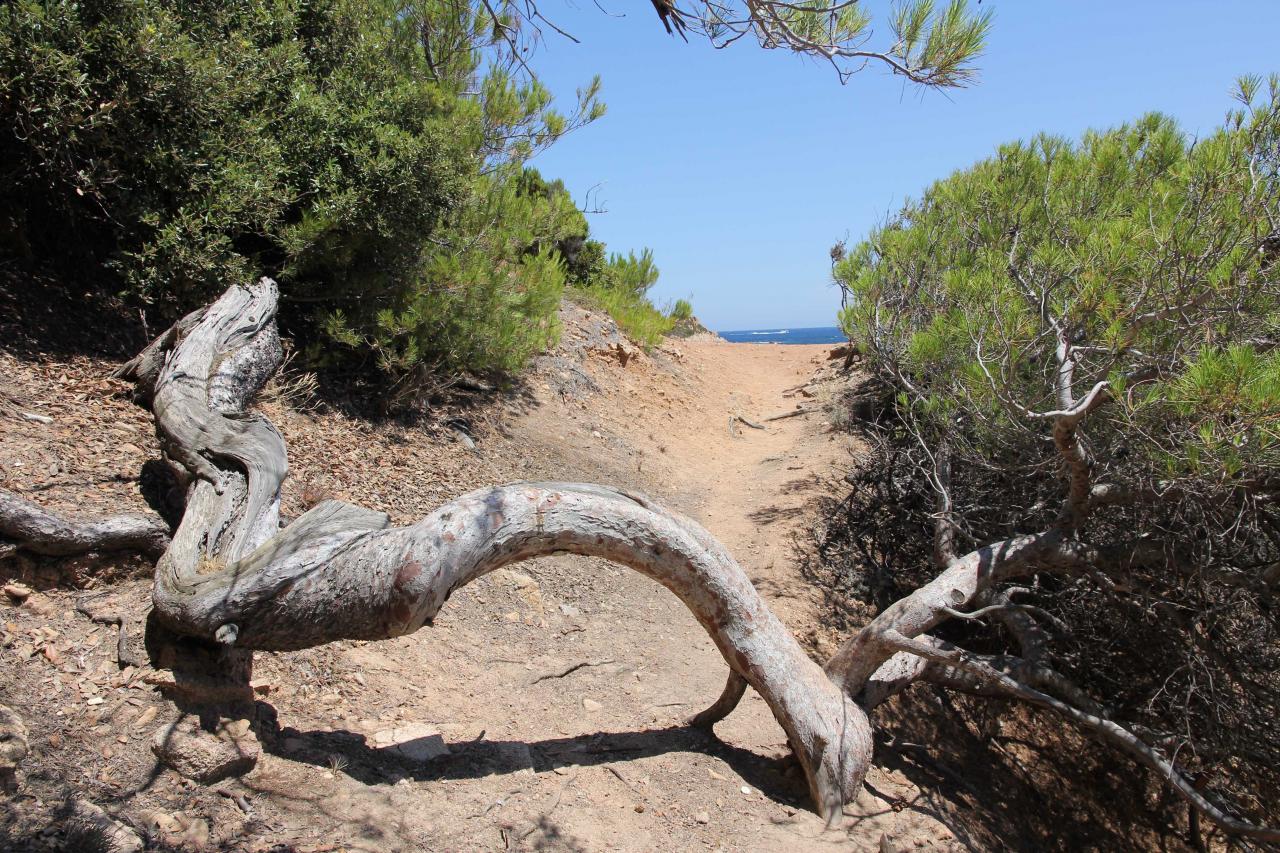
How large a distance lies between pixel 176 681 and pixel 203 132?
3.70 metres

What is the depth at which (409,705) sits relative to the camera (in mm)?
3844

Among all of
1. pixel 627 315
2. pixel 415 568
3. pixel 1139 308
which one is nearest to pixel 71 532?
pixel 415 568

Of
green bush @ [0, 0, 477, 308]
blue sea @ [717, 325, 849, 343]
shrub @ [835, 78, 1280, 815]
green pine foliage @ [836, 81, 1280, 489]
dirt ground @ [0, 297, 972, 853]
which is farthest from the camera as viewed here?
blue sea @ [717, 325, 849, 343]

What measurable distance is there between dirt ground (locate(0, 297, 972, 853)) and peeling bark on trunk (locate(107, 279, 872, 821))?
27 centimetres

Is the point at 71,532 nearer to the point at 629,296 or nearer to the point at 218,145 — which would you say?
the point at 218,145

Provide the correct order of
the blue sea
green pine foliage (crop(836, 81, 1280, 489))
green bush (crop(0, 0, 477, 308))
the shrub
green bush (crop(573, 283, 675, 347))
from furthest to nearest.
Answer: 1. the blue sea
2. green bush (crop(573, 283, 675, 347))
3. green bush (crop(0, 0, 477, 308))
4. the shrub
5. green pine foliage (crop(836, 81, 1280, 489))

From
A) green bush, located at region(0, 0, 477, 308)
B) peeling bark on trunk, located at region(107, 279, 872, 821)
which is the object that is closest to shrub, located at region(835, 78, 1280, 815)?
peeling bark on trunk, located at region(107, 279, 872, 821)

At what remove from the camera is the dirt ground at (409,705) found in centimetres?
271

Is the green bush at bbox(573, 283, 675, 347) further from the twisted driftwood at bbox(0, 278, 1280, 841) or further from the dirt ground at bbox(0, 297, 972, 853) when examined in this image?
the twisted driftwood at bbox(0, 278, 1280, 841)

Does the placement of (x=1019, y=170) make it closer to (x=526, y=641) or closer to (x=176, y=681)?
(x=526, y=641)

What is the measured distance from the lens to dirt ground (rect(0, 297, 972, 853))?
8.89ft

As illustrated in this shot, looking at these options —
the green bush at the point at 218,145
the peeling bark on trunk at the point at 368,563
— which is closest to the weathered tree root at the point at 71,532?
the peeling bark on trunk at the point at 368,563

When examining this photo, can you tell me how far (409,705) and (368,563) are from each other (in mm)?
1125

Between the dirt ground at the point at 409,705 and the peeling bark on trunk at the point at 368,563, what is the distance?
0.89 ft
